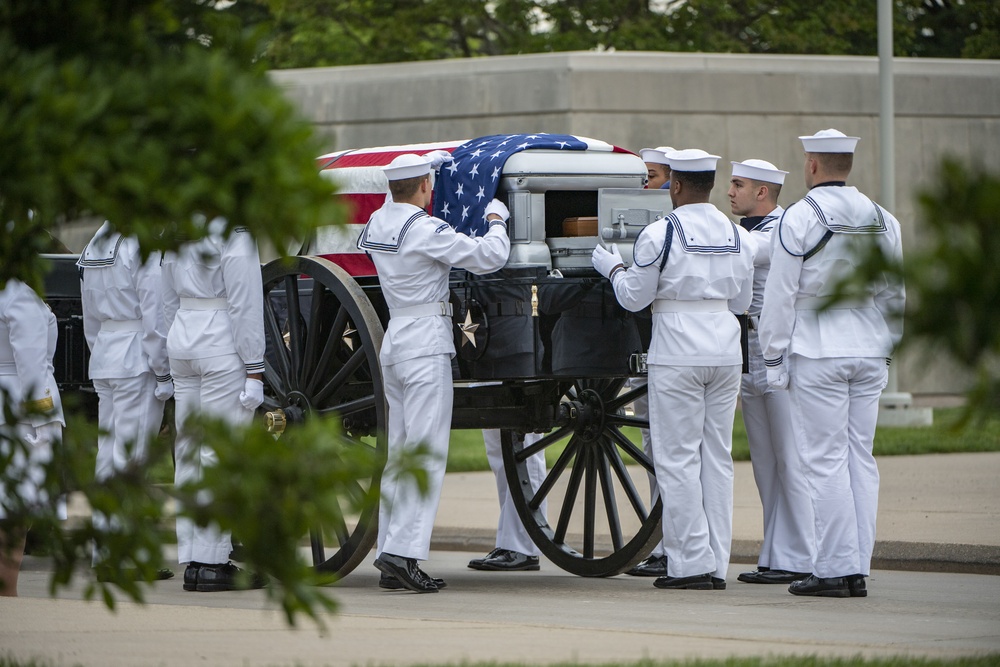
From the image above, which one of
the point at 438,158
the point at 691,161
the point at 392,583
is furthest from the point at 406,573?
the point at 691,161

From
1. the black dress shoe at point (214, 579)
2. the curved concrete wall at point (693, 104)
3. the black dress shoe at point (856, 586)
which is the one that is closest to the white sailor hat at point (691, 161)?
the black dress shoe at point (856, 586)

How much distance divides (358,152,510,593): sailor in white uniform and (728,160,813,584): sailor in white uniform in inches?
65.6

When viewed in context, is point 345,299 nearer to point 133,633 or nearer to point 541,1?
point 133,633

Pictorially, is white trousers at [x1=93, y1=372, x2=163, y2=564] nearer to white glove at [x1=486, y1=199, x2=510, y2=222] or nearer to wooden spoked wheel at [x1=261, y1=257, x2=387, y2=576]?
wooden spoked wheel at [x1=261, y1=257, x2=387, y2=576]

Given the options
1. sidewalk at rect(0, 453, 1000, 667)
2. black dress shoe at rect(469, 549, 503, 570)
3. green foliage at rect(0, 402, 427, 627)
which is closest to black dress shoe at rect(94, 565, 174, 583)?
green foliage at rect(0, 402, 427, 627)

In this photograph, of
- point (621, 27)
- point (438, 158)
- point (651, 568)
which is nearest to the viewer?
point (438, 158)

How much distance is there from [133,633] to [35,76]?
301 centimetres

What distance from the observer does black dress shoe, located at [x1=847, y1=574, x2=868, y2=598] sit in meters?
7.06

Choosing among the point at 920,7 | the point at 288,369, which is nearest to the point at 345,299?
the point at 288,369

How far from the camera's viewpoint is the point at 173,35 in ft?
11.1

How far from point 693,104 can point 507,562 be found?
36.7ft

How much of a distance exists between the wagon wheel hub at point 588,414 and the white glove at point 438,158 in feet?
4.52

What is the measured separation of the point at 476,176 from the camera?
24.8 feet

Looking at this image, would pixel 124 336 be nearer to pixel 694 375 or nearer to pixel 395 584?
pixel 395 584
